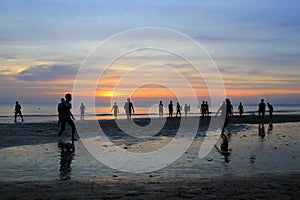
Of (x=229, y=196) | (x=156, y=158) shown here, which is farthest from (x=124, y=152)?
(x=229, y=196)

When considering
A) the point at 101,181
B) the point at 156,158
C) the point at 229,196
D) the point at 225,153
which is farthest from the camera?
the point at 225,153

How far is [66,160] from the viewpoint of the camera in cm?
1240

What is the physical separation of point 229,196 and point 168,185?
1546 millimetres

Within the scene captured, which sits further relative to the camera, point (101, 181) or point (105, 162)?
point (105, 162)

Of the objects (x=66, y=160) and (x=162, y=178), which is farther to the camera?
(x=66, y=160)

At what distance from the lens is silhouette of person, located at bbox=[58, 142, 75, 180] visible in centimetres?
979

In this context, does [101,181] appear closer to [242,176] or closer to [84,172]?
[84,172]

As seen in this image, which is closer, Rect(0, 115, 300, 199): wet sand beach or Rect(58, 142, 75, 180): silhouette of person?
Rect(0, 115, 300, 199): wet sand beach

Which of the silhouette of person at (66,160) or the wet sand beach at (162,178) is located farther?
the silhouette of person at (66,160)

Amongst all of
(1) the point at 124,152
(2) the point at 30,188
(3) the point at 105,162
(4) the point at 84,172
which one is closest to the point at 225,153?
(1) the point at 124,152

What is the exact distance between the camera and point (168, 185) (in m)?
8.47

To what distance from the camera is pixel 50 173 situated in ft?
33.1

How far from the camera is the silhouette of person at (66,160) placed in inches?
385

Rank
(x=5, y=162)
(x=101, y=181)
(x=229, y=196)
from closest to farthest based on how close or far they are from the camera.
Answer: (x=229, y=196) → (x=101, y=181) → (x=5, y=162)
